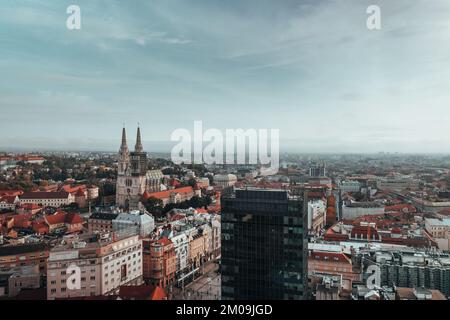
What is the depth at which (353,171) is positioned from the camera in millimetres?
24625

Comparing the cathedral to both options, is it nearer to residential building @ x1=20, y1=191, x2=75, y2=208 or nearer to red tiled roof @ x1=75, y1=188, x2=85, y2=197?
red tiled roof @ x1=75, y1=188, x2=85, y2=197

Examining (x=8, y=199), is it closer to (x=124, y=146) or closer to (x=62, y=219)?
(x=62, y=219)

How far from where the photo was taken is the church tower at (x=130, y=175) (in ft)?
50.1

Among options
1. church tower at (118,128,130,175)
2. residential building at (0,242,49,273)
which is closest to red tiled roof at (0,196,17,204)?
church tower at (118,128,130,175)

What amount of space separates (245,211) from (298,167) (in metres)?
9.94

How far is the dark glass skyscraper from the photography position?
5.21m

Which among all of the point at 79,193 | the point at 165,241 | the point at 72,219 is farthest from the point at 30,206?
the point at 165,241

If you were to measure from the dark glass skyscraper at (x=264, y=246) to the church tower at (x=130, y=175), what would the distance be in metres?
10.1

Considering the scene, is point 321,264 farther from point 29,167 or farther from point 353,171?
point 353,171

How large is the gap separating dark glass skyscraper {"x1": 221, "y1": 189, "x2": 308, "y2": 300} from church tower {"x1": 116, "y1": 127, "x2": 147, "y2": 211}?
10.1m

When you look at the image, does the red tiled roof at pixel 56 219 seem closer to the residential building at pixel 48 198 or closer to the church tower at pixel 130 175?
the residential building at pixel 48 198

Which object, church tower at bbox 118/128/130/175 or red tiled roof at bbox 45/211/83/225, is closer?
red tiled roof at bbox 45/211/83/225

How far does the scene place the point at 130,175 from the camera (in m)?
15.4

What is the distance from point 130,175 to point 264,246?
11.0m
